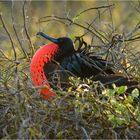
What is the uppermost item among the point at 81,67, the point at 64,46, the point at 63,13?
the point at 63,13

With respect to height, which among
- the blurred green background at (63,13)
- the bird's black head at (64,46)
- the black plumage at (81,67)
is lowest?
the black plumage at (81,67)

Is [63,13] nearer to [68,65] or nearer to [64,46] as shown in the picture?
[64,46]

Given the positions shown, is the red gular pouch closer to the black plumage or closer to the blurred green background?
the black plumage

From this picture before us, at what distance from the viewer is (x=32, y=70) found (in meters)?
3.66

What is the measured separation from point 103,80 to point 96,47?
1.33 ft

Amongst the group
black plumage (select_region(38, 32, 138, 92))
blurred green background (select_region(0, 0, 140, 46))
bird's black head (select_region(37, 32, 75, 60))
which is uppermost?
blurred green background (select_region(0, 0, 140, 46))

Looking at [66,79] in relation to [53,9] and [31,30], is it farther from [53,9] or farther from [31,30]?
[53,9]

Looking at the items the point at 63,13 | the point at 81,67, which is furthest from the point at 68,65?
the point at 63,13

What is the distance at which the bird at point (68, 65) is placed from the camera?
3.57m

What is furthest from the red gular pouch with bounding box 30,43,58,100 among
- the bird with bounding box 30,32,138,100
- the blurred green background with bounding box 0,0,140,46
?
the blurred green background with bounding box 0,0,140,46

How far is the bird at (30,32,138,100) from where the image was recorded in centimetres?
357

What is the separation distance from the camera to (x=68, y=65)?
12.1 ft

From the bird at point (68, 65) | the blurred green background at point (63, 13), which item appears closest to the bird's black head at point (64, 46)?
the bird at point (68, 65)

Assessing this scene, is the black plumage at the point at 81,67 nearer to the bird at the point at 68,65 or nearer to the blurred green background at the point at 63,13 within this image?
the bird at the point at 68,65
